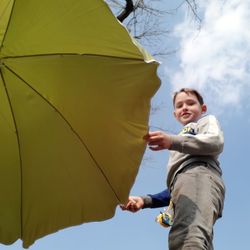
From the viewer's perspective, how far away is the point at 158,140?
2.64 m

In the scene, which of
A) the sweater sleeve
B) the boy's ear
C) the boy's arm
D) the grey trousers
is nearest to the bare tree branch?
the boy's ear

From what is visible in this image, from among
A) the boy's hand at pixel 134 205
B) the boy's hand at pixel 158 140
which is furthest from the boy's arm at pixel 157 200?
the boy's hand at pixel 158 140

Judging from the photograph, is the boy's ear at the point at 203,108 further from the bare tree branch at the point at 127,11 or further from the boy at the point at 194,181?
the bare tree branch at the point at 127,11

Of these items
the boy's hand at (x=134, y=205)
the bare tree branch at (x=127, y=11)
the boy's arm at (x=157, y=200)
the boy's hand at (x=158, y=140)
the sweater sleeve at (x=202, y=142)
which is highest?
the bare tree branch at (x=127, y=11)

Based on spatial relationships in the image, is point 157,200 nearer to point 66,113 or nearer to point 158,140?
point 158,140

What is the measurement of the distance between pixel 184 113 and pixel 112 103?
31.4 inches

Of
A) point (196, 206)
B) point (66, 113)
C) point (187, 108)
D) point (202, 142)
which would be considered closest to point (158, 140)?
point (202, 142)

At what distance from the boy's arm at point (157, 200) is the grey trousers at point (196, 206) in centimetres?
42

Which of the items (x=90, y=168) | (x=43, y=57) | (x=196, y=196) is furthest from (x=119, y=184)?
(x=43, y=57)

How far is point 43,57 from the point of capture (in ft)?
8.50

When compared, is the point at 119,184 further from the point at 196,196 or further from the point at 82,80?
the point at 82,80

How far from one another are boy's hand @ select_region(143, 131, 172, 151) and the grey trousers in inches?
10.6

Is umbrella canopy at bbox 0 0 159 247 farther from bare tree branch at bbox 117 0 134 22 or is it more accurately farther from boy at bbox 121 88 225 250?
bare tree branch at bbox 117 0 134 22

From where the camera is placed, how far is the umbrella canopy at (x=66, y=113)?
2.58 meters
